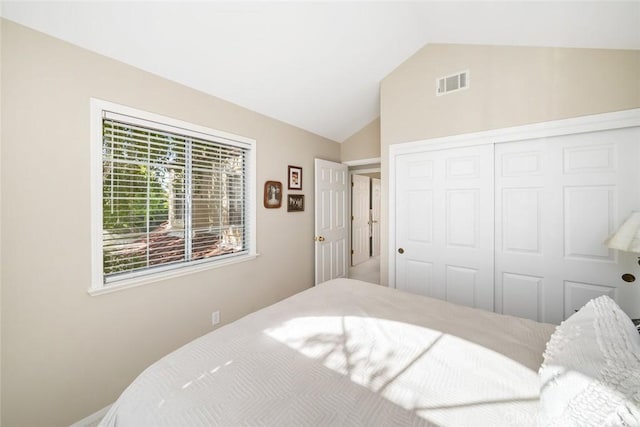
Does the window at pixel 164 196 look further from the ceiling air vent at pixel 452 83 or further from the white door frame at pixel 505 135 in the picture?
the ceiling air vent at pixel 452 83

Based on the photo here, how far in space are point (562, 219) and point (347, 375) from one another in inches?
88.2

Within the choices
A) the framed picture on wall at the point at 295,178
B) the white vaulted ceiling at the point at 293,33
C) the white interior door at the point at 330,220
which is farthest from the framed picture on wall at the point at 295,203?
the white vaulted ceiling at the point at 293,33

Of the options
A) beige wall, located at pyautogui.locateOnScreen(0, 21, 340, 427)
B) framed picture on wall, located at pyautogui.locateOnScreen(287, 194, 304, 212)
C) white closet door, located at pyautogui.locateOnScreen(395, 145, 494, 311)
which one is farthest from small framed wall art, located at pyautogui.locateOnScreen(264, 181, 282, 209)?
white closet door, located at pyautogui.locateOnScreen(395, 145, 494, 311)

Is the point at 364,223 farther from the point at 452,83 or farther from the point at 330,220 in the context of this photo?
the point at 452,83

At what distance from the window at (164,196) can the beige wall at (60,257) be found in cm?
9

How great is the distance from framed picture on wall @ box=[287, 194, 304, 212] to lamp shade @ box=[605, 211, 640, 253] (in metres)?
2.76

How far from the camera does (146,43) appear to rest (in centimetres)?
182

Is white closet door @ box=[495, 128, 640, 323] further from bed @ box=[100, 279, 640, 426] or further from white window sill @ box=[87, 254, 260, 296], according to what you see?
white window sill @ box=[87, 254, 260, 296]

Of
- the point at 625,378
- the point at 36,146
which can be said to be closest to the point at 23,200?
the point at 36,146

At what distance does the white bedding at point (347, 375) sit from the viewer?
0.81 metres

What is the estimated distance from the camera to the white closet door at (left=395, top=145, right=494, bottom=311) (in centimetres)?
246

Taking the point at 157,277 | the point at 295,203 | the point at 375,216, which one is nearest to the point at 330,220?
the point at 295,203

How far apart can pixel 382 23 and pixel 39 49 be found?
241cm

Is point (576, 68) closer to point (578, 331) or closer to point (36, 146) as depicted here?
point (578, 331)
